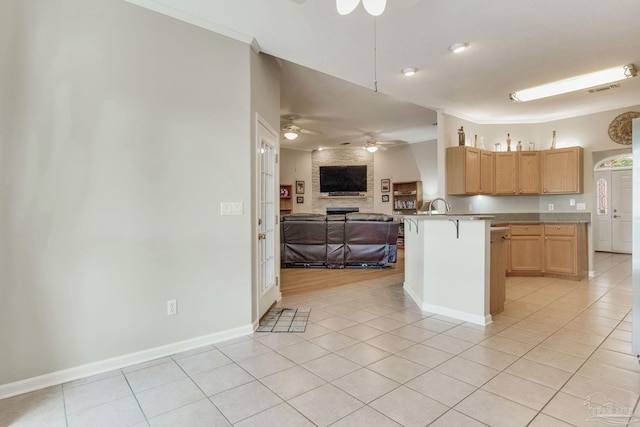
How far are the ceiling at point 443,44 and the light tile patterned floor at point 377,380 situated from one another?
242 cm

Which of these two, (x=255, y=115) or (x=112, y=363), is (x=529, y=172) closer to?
(x=255, y=115)

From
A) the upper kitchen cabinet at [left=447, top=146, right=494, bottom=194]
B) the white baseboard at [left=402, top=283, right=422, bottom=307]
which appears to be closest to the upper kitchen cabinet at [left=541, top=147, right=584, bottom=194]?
the upper kitchen cabinet at [left=447, top=146, right=494, bottom=194]

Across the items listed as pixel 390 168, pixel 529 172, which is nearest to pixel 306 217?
pixel 529 172

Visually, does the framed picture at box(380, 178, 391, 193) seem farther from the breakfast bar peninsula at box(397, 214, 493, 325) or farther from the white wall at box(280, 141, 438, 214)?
the breakfast bar peninsula at box(397, 214, 493, 325)

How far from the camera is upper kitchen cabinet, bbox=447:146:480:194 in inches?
210

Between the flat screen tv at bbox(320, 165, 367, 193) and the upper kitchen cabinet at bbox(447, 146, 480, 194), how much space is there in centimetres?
478

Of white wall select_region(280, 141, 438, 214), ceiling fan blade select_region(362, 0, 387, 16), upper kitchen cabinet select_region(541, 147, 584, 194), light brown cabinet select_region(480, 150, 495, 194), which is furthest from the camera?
white wall select_region(280, 141, 438, 214)

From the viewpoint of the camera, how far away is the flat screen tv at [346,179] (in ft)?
33.3

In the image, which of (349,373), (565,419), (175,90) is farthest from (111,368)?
(565,419)

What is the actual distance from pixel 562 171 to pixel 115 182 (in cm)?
636

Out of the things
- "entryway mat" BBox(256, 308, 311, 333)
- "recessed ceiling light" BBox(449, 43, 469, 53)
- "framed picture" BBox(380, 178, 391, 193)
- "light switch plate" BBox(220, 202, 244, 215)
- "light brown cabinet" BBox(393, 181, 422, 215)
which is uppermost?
"recessed ceiling light" BBox(449, 43, 469, 53)

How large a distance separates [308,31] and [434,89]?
2.24 metres

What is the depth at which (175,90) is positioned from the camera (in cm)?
263

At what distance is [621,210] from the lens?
7.95 meters
